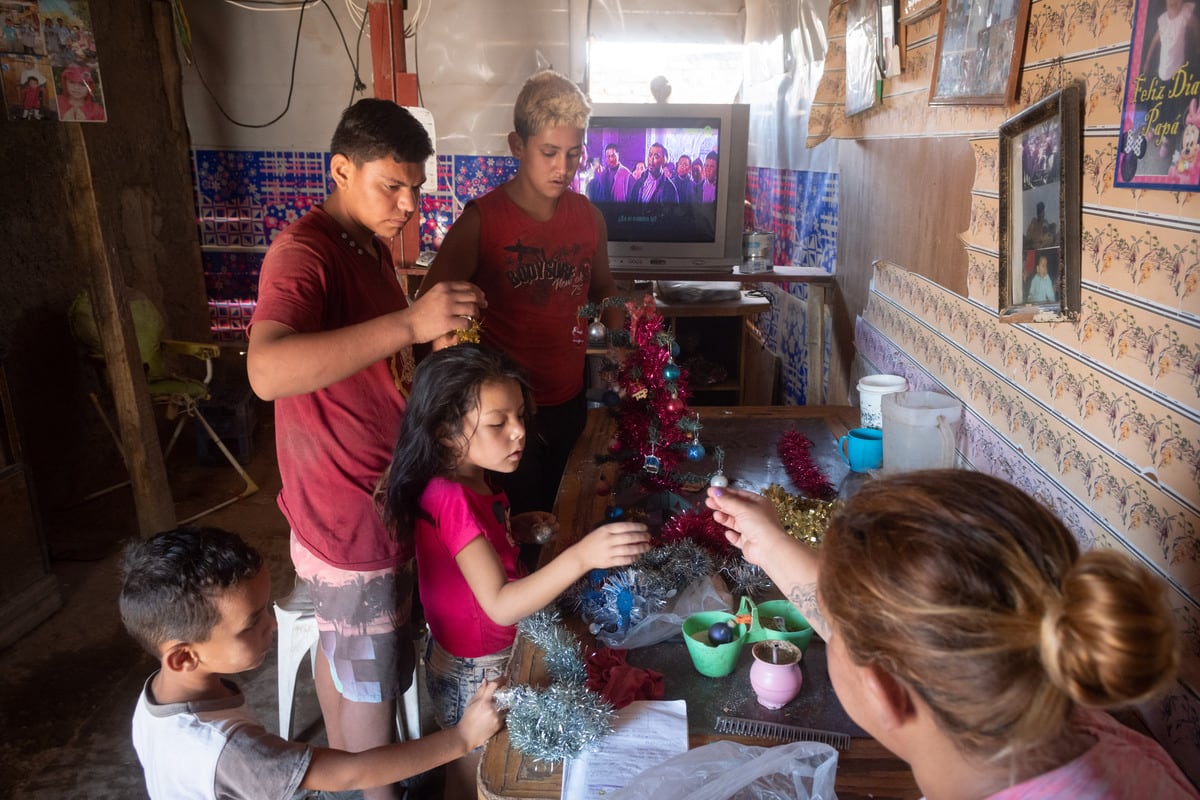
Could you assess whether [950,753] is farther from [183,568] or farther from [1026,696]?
[183,568]

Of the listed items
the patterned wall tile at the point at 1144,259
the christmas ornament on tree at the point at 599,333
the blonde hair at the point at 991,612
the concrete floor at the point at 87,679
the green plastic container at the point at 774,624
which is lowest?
the concrete floor at the point at 87,679

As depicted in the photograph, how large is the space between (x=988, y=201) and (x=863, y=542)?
1.38 meters

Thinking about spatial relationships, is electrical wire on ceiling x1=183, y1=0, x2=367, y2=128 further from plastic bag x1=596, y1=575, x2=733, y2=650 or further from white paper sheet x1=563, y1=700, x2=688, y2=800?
white paper sheet x1=563, y1=700, x2=688, y2=800

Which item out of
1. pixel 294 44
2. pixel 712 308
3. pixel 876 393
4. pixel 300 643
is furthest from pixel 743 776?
pixel 294 44

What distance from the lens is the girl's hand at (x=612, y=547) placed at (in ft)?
4.58

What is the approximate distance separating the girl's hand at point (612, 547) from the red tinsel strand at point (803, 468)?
2.56ft

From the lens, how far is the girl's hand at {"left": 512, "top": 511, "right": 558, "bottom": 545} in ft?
6.19

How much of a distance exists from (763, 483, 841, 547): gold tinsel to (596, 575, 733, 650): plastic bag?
189mm

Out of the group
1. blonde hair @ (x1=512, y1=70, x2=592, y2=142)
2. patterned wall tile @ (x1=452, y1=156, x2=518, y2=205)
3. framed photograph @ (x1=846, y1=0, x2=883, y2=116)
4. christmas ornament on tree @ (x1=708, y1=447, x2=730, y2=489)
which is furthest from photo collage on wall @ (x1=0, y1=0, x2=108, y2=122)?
framed photograph @ (x1=846, y1=0, x2=883, y2=116)

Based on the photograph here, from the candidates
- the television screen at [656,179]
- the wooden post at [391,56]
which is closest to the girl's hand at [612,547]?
the television screen at [656,179]

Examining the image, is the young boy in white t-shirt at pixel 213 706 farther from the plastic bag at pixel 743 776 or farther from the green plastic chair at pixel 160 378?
the green plastic chair at pixel 160 378

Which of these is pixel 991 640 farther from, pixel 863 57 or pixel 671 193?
pixel 671 193

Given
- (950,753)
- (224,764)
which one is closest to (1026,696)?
(950,753)

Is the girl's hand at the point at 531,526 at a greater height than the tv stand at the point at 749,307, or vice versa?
the tv stand at the point at 749,307
